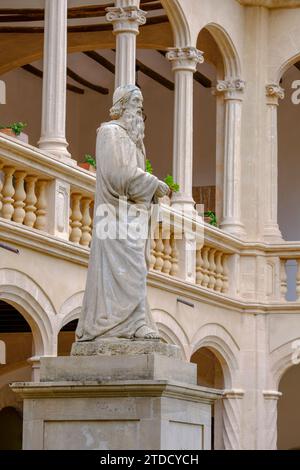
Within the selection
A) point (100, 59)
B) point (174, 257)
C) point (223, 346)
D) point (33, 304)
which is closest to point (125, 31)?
point (174, 257)

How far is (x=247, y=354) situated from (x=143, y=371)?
34.4 feet

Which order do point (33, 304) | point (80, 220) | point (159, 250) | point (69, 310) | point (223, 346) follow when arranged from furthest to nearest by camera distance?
1. point (223, 346)
2. point (159, 250)
3. point (80, 220)
4. point (69, 310)
5. point (33, 304)

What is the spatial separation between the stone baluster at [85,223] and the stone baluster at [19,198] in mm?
1227

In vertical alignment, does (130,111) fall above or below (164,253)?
below

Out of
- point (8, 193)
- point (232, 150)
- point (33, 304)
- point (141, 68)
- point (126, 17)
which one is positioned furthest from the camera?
point (141, 68)

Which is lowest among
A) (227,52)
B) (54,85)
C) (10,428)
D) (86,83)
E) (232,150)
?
(10,428)

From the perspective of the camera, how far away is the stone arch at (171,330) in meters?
17.9

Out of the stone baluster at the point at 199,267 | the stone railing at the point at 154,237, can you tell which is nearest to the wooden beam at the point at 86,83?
the stone railing at the point at 154,237

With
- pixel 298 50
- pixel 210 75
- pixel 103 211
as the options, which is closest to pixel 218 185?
pixel 298 50

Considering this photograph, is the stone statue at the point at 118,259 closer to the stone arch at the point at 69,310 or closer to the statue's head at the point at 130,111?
the statue's head at the point at 130,111

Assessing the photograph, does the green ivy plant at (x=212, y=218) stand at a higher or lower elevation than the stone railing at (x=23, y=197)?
higher

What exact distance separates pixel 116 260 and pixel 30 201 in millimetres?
5082

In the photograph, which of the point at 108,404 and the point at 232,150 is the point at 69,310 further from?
the point at 108,404

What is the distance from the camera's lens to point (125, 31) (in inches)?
693
